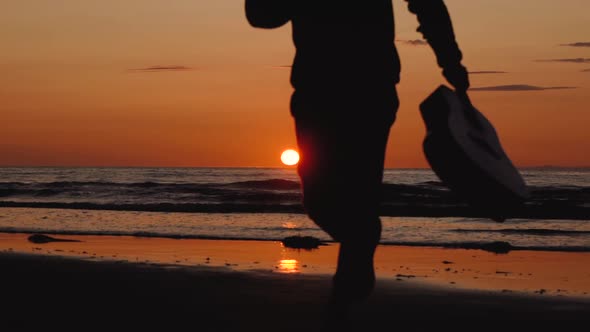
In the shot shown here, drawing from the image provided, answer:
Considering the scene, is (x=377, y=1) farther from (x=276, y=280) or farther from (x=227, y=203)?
(x=227, y=203)

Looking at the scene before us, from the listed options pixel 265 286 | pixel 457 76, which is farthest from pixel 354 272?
pixel 265 286

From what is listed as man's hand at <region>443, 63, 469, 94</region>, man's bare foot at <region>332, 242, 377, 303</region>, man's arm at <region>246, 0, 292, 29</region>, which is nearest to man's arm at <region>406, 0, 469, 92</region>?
man's hand at <region>443, 63, 469, 94</region>

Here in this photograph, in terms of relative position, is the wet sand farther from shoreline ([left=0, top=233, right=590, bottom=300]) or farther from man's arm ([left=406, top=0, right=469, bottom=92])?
man's arm ([left=406, top=0, right=469, bottom=92])

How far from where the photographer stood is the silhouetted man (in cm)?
331

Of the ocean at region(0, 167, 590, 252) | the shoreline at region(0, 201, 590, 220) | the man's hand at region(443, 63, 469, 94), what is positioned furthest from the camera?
the shoreline at region(0, 201, 590, 220)

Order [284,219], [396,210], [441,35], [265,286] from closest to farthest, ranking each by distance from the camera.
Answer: [441,35] → [265,286] → [284,219] → [396,210]

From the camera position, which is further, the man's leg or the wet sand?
the wet sand

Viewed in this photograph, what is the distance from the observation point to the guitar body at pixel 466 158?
332 cm

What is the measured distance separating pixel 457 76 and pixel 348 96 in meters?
0.43

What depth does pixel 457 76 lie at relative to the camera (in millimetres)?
3410

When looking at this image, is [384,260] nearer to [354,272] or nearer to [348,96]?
[354,272]

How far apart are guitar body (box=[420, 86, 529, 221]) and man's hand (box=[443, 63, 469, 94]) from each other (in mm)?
38

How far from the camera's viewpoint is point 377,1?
3.32 metres

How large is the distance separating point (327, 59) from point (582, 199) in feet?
99.9
